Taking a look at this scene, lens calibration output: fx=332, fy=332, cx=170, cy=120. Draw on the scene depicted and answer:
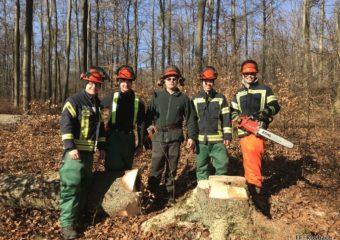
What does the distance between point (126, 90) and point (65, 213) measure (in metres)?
2.06

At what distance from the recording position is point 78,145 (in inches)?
189

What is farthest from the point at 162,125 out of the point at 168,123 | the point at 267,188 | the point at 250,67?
the point at 267,188

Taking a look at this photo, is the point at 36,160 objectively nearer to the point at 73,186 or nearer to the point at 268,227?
the point at 73,186

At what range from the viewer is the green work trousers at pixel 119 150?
17.2ft

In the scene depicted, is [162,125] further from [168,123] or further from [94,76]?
[94,76]

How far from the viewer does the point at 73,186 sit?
185 inches

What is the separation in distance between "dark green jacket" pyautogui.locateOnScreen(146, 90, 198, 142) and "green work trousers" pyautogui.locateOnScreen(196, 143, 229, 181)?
0.32 m

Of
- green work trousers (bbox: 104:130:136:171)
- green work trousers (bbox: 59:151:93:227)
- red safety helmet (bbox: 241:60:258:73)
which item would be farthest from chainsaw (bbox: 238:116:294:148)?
green work trousers (bbox: 59:151:93:227)

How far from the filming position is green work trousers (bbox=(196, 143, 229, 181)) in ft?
18.4

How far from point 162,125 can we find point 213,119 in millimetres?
895

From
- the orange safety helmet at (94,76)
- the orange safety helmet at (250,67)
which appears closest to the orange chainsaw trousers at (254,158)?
the orange safety helmet at (250,67)

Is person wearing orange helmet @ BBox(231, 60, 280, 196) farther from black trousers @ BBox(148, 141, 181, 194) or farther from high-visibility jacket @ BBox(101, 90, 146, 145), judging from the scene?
high-visibility jacket @ BBox(101, 90, 146, 145)

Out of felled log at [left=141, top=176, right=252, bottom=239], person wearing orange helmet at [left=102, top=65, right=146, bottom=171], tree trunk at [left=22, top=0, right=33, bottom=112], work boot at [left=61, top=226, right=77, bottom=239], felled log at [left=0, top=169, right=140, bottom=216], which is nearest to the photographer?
felled log at [left=141, top=176, right=252, bottom=239]

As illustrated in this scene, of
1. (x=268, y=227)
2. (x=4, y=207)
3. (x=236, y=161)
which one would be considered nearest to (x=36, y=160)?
(x=4, y=207)
